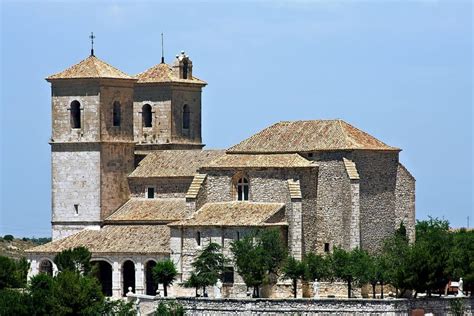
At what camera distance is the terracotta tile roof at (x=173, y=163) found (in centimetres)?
10588

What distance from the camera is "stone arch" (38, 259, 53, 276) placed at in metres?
106

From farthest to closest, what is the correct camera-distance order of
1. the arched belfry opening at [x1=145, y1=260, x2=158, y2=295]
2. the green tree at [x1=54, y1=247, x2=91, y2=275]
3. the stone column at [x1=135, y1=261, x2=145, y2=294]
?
the arched belfry opening at [x1=145, y1=260, x2=158, y2=295], the stone column at [x1=135, y1=261, x2=145, y2=294], the green tree at [x1=54, y1=247, x2=91, y2=275]

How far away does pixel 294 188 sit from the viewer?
325ft

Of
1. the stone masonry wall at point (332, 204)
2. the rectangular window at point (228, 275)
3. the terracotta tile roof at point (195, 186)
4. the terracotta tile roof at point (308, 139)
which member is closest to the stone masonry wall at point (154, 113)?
the terracotta tile roof at point (308, 139)

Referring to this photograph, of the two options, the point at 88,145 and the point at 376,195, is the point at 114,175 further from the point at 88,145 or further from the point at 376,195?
the point at 376,195

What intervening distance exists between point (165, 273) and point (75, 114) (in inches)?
536

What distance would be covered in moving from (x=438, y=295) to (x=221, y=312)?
11194 millimetres

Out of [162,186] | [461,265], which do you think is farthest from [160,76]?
[461,265]

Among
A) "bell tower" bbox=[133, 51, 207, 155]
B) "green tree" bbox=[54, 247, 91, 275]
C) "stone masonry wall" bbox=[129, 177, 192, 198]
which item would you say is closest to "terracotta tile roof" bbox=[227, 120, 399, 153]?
"stone masonry wall" bbox=[129, 177, 192, 198]

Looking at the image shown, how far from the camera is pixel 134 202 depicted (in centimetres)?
10775

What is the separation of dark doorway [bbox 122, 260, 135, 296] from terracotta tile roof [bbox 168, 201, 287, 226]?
494 centimetres

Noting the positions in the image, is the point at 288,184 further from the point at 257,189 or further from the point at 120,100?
the point at 120,100

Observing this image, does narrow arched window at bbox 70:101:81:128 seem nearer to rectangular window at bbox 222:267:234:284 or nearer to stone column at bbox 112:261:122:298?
stone column at bbox 112:261:122:298

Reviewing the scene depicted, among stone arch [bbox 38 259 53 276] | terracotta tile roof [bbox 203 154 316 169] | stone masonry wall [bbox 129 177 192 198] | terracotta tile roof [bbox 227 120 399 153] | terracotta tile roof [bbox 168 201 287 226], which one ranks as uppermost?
terracotta tile roof [bbox 227 120 399 153]
